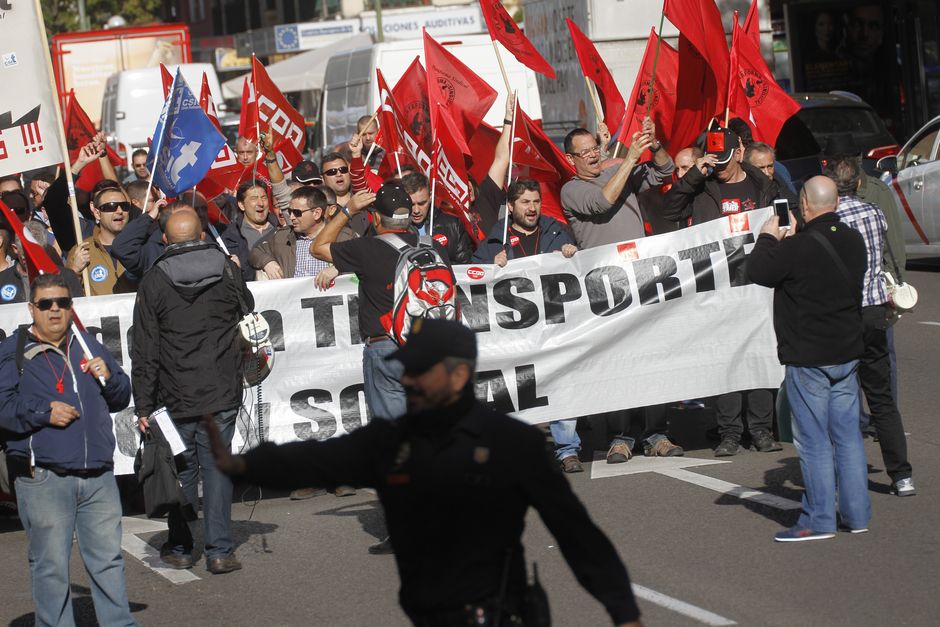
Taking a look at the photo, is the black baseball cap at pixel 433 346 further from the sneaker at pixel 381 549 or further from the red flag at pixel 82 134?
the red flag at pixel 82 134

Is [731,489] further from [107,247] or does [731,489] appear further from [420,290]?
[107,247]

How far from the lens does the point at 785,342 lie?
23.6ft

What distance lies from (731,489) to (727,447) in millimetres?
970

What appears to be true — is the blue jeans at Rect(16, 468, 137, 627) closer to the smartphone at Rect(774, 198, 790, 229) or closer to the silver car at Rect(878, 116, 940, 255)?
the smartphone at Rect(774, 198, 790, 229)

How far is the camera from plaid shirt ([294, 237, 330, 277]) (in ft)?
31.5

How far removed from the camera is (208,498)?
7.36 metres

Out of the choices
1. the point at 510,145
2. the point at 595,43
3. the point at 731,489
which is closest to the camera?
the point at 731,489

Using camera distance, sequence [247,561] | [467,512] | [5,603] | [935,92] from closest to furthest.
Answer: [467,512] < [5,603] < [247,561] < [935,92]

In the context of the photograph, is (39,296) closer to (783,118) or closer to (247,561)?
(247,561)

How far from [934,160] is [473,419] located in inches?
546

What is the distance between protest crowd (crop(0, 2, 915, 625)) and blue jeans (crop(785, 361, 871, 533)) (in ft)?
0.04

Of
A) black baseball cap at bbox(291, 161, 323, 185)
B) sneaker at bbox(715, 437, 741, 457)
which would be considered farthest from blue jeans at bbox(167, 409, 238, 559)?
black baseball cap at bbox(291, 161, 323, 185)

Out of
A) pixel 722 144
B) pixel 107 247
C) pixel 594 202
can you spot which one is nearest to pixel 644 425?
pixel 594 202

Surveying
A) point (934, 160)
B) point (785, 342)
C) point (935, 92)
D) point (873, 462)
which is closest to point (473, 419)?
point (785, 342)
